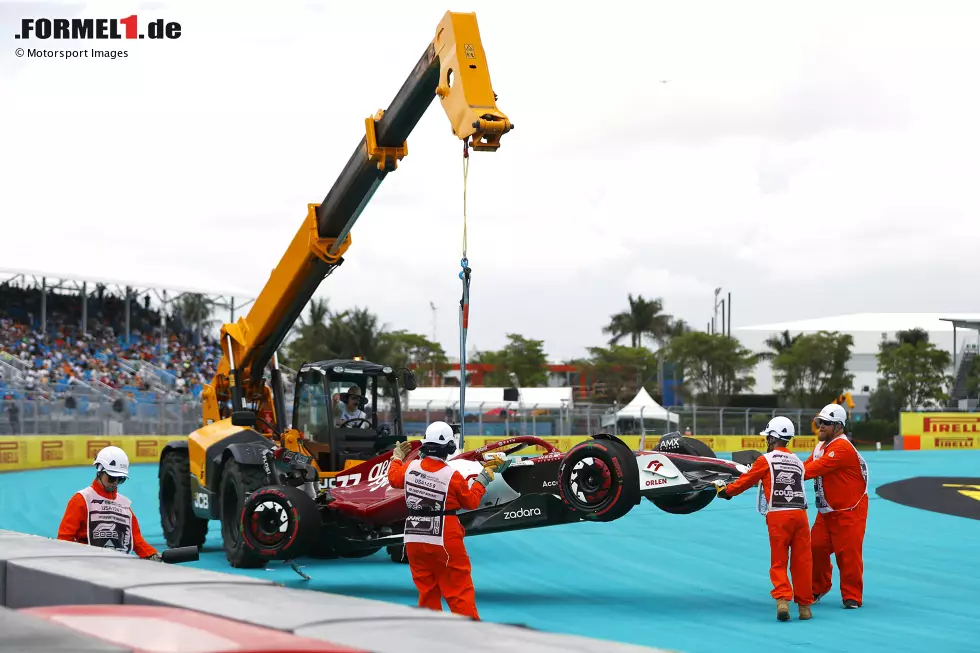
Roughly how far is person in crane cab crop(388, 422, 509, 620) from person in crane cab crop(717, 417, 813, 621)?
285cm

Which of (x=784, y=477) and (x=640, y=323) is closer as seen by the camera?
(x=784, y=477)

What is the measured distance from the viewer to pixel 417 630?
3861 mm

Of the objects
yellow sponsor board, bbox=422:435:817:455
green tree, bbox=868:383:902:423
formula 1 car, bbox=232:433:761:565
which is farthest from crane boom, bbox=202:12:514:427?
Result: green tree, bbox=868:383:902:423

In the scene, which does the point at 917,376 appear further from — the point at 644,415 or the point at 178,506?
the point at 178,506

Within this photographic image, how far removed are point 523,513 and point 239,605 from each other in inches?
303

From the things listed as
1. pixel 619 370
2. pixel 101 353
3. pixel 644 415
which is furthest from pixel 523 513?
pixel 619 370

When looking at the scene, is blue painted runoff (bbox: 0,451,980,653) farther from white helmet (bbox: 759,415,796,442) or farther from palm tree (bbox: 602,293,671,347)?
palm tree (bbox: 602,293,671,347)

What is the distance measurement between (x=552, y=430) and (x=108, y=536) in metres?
34.3

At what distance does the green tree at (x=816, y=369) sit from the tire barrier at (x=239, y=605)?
249ft

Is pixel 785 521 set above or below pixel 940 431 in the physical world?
above

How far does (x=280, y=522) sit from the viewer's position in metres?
13.1

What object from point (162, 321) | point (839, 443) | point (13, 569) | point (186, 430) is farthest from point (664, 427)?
point (13, 569)

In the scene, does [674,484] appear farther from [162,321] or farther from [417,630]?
[162,321]

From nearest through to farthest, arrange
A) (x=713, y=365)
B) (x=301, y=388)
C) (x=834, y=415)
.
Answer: (x=834, y=415) → (x=301, y=388) → (x=713, y=365)
